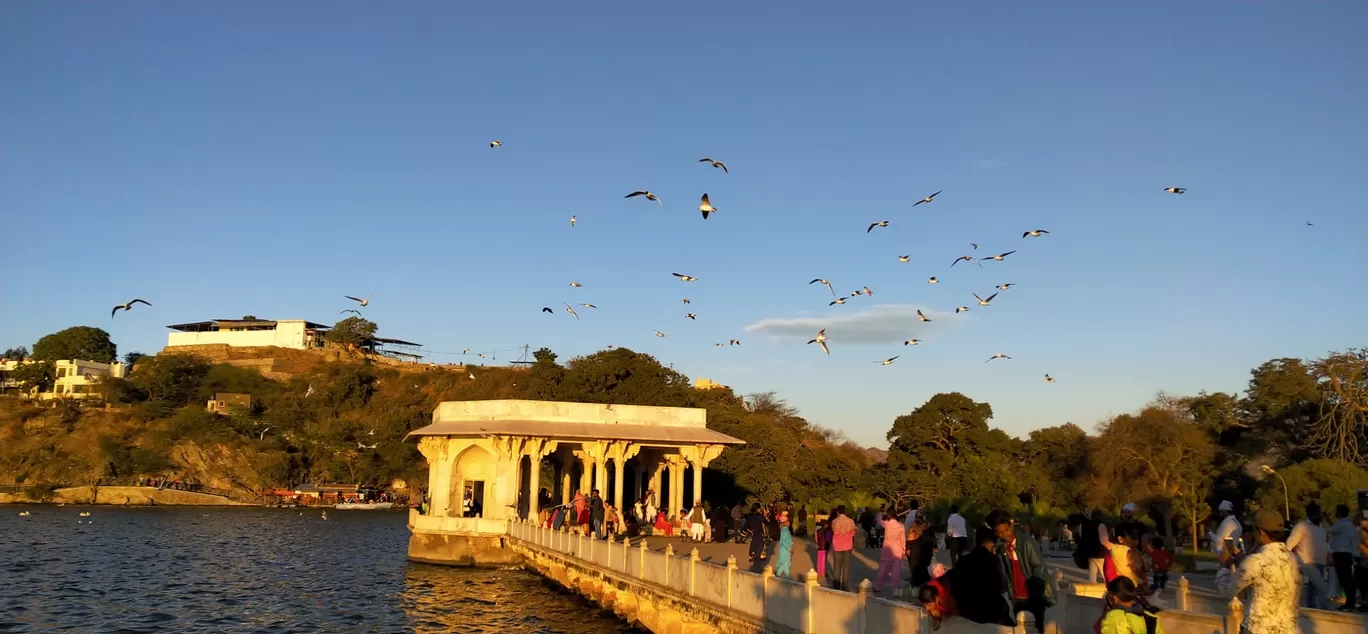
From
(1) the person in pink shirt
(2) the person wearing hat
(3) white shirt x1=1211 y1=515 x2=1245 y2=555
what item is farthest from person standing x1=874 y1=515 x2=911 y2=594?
(2) the person wearing hat

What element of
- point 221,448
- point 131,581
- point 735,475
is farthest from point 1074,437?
point 221,448

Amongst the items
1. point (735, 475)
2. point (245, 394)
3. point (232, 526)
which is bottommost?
point (232, 526)

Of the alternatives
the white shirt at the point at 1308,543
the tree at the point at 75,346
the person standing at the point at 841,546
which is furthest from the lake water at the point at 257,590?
the tree at the point at 75,346

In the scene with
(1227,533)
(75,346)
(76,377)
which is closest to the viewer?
(1227,533)

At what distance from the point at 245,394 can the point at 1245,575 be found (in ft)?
376

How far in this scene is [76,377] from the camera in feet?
364

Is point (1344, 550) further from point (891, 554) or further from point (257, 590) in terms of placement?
point (257, 590)

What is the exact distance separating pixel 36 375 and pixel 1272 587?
130 metres

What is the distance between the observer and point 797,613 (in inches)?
466

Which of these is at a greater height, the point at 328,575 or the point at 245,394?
the point at 245,394

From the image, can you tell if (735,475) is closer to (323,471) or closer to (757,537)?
(757,537)

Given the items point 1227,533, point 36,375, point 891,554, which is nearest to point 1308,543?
point 1227,533

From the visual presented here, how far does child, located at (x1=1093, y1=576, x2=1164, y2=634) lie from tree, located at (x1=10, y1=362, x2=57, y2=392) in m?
129

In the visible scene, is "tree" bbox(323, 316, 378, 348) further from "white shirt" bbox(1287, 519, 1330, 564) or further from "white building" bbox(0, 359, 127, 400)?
"white shirt" bbox(1287, 519, 1330, 564)
